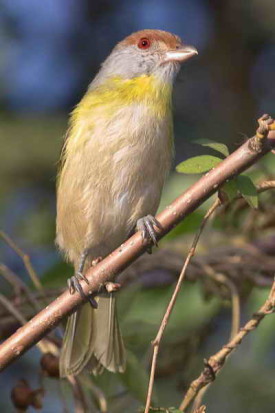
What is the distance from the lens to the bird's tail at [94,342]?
3.31 m

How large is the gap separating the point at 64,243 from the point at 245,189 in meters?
1.62

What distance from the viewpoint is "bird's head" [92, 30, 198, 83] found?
153 inches

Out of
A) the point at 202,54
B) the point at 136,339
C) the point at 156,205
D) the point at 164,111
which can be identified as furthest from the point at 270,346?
the point at 202,54

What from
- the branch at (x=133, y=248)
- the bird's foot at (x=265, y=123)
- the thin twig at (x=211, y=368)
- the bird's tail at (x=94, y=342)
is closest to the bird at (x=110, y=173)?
the bird's tail at (x=94, y=342)

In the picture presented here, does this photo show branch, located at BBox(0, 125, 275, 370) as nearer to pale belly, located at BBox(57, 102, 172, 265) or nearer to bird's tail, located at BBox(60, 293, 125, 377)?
bird's tail, located at BBox(60, 293, 125, 377)

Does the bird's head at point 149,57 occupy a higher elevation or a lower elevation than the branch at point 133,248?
higher

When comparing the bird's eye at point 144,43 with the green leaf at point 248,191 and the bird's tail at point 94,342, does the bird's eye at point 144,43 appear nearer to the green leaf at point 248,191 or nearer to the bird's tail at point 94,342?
the bird's tail at point 94,342

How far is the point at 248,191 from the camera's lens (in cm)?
250

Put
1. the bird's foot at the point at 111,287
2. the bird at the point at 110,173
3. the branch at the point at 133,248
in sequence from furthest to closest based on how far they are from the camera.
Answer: the bird at the point at 110,173 → the bird's foot at the point at 111,287 → the branch at the point at 133,248

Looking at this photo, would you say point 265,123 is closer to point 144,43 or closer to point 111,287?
point 111,287

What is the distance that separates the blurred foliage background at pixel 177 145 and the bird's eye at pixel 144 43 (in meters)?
0.54

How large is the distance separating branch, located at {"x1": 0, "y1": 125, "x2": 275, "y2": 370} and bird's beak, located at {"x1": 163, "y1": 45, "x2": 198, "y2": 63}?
4.95 feet

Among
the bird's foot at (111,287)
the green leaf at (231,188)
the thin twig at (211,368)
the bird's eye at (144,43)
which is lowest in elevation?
the thin twig at (211,368)

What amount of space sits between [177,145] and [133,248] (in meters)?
2.98
